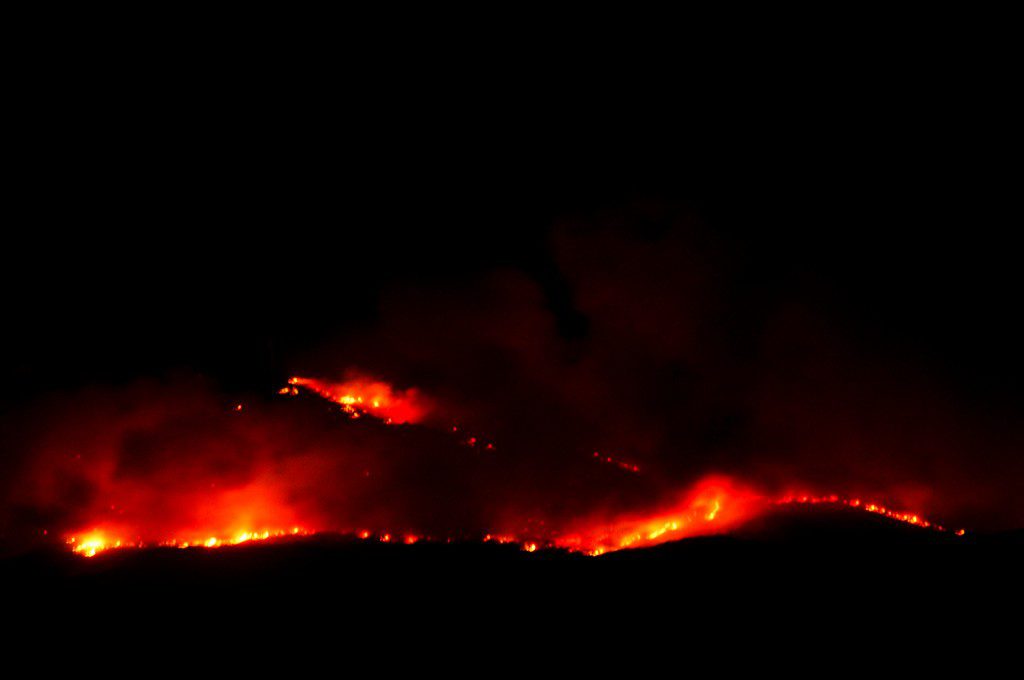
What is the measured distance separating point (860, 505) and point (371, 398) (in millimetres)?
3548

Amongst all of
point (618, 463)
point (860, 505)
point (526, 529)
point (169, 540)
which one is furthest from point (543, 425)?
point (169, 540)

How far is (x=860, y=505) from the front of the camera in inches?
203

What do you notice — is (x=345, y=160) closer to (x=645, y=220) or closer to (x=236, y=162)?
(x=236, y=162)

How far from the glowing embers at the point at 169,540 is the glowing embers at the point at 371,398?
4.64 ft

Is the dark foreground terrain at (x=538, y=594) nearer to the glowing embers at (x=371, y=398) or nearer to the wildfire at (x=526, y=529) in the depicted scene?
the wildfire at (x=526, y=529)

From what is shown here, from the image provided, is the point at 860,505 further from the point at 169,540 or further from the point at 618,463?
the point at 169,540

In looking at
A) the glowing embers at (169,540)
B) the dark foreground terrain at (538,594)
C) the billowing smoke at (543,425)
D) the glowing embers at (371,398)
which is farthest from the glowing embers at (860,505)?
the glowing embers at (169,540)

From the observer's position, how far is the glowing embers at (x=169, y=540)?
170 inches

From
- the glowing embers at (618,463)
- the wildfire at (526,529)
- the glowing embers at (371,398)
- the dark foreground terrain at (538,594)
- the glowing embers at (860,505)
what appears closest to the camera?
the dark foreground terrain at (538,594)

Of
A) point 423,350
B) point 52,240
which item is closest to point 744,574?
point 423,350

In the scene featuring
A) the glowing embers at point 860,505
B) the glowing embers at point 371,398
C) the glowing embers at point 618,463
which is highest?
the glowing embers at point 371,398

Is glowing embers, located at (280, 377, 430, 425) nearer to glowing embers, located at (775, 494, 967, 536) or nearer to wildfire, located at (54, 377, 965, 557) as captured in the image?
wildfire, located at (54, 377, 965, 557)

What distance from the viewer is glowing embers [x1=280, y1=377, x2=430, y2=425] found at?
586 cm

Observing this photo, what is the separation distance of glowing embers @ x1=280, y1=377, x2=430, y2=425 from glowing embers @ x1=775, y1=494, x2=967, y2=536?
2628 mm
